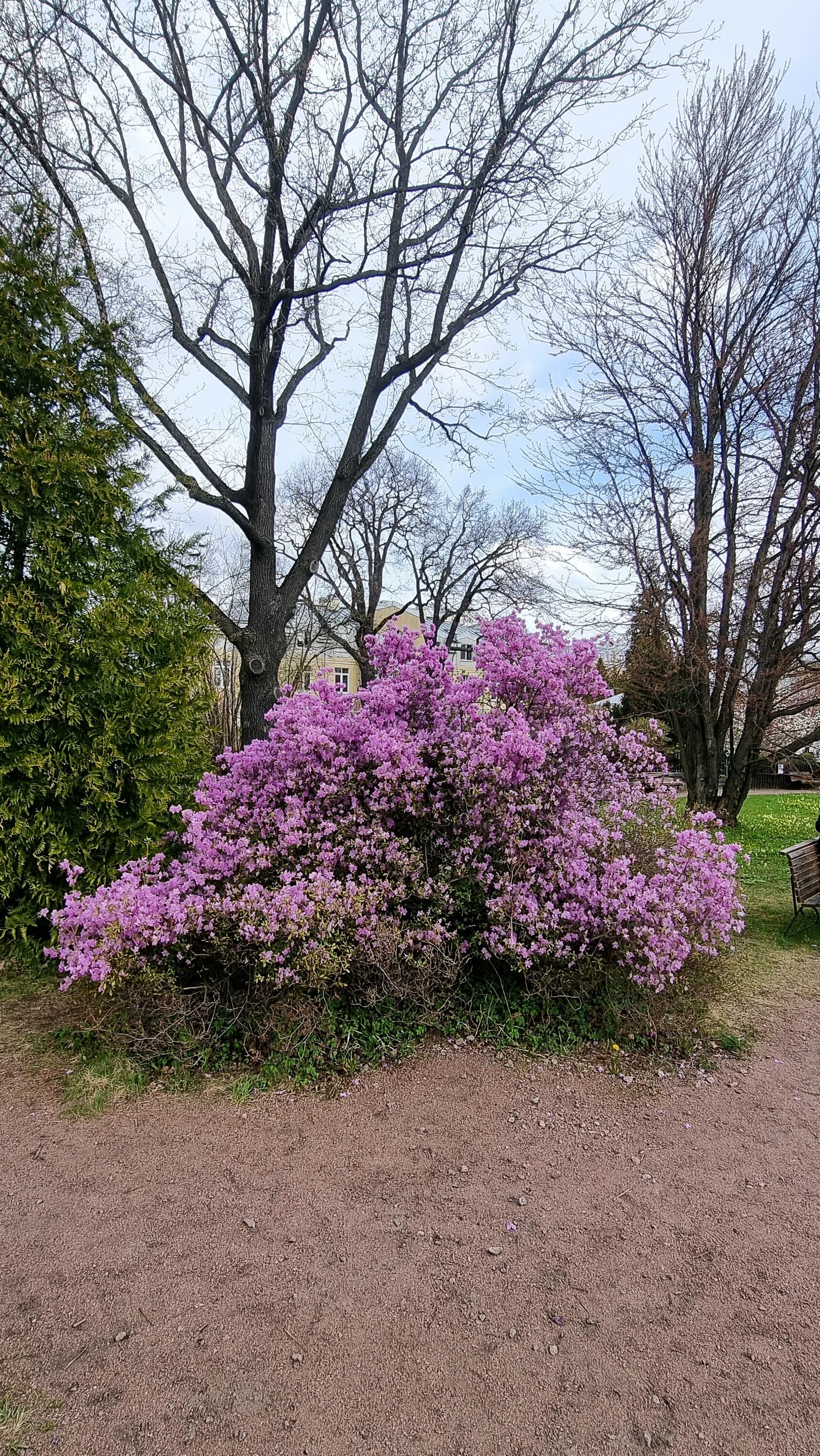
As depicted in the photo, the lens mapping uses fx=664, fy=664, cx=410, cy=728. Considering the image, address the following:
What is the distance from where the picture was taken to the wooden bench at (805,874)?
5426 millimetres

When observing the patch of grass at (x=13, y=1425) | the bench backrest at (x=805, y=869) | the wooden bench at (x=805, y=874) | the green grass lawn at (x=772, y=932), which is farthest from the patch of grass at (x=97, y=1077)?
the wooden bench at (x=805, y=874)

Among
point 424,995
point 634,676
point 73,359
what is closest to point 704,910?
point 424,995

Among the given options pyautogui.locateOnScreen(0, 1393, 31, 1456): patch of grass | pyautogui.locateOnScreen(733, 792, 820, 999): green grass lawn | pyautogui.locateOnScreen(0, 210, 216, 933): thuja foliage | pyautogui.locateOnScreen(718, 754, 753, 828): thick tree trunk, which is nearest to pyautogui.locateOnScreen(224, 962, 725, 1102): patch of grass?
pyautogui.locateOnScreen(733, 792, 820, 999): green grass lawn

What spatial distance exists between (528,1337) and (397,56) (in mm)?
10398

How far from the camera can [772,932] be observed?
5957 millimetres

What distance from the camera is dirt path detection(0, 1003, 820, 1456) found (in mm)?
1640

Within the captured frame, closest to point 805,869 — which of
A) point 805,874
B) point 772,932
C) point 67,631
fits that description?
point 805,874

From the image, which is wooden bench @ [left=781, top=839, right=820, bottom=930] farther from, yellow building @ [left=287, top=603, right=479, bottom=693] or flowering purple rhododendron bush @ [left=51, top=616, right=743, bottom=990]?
yellow building @ [left=287, top=603, right=479, bottom=693]

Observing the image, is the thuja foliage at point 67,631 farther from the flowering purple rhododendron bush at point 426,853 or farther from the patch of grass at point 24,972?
the flowering purple rhododendron bush at point 426,853

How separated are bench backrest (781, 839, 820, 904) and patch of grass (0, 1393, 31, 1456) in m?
5.30

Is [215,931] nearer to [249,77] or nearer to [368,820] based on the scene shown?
[368,820]

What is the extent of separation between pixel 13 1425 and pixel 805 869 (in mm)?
5937

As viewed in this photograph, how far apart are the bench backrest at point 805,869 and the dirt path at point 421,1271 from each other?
2.60 meters

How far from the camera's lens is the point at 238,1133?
110 inches
